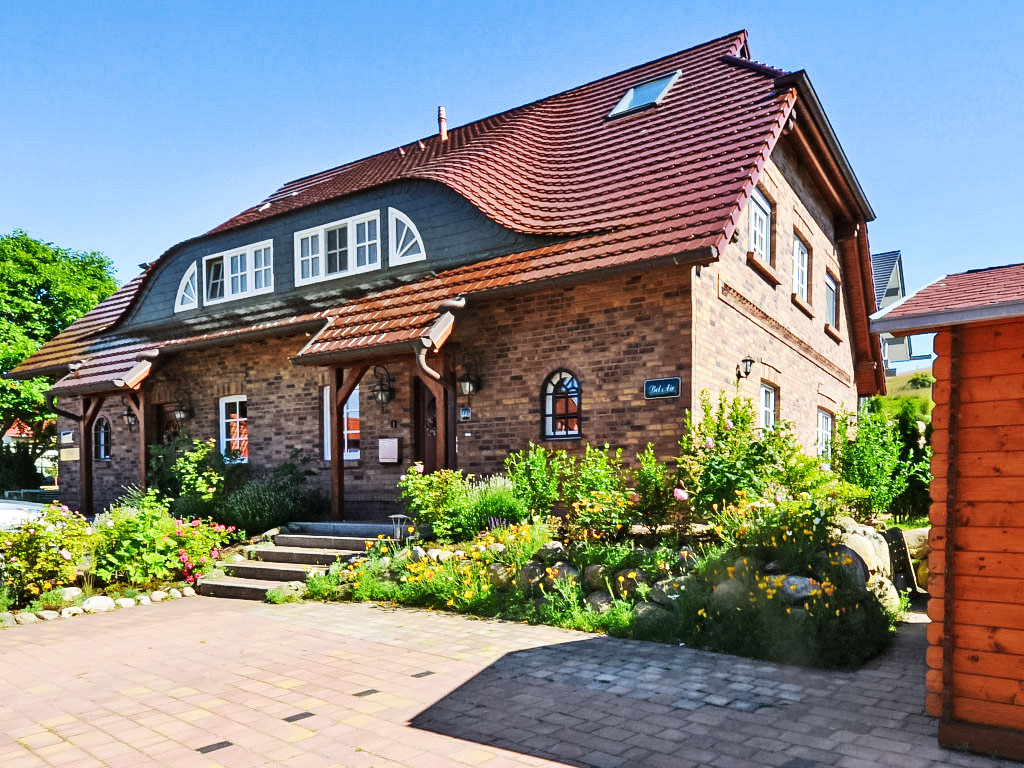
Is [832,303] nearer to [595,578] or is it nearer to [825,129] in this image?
[825,129]

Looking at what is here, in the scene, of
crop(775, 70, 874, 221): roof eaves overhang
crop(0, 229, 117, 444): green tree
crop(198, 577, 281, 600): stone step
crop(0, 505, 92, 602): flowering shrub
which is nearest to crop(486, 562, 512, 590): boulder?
crop(198, 577, 281, 600): stone step

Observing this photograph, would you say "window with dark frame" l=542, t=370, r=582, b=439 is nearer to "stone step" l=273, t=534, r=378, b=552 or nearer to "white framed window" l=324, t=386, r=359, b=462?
"stone step" l=273, t=534, r=378, b=552

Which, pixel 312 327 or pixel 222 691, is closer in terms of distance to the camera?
pixel 222 691

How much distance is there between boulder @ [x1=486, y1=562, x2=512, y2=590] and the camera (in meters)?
8.05

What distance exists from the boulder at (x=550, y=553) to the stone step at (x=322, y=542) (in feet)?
9.01

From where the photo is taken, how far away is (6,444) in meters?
25.1

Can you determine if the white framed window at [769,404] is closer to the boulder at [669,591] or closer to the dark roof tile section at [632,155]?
the dark roof tile section at [632,155]

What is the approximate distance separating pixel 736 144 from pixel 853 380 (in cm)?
939

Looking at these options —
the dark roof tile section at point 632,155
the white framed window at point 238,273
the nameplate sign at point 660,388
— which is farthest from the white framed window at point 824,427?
the white framed window at point 238,273

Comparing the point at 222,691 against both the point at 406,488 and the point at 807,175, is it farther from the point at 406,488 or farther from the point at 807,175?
the point at 807,175

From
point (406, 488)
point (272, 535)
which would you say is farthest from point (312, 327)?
point (406, 488)

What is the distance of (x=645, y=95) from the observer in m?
13.9

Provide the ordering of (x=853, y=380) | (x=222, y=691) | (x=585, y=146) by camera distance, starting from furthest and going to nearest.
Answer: (x=853, y=380), (x=585, y=146), (x=222, y=691)

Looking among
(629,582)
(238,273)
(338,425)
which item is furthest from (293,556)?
(238,273)
